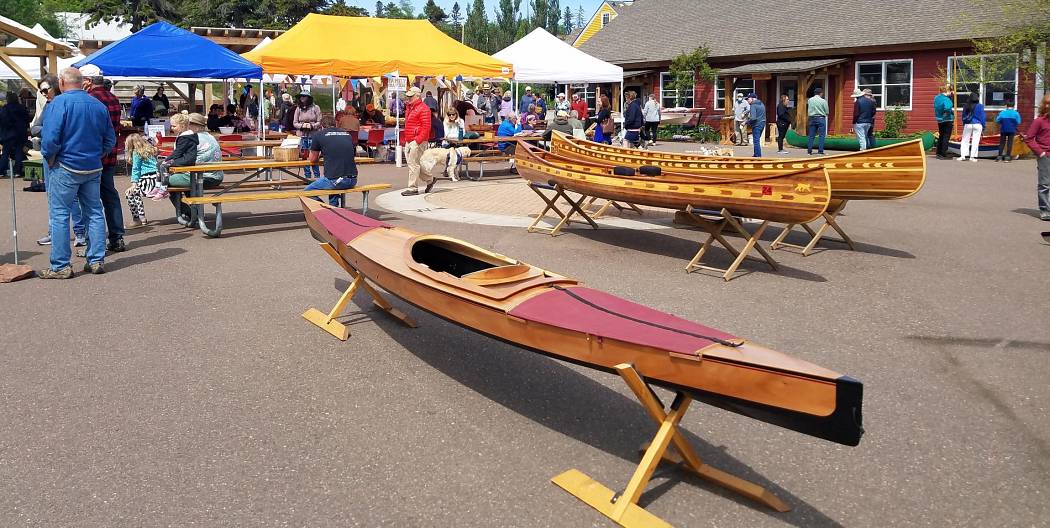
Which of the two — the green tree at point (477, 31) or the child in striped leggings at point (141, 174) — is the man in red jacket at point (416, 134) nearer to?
the child in striped leggings at point (141, 174)

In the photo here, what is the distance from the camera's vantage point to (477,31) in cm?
11869

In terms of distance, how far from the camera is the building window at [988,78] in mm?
25422

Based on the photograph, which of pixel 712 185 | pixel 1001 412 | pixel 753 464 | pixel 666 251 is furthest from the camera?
pixel 666 251

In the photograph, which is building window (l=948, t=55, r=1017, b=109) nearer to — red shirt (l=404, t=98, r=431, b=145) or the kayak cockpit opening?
red shirt (l=404, t=98, r=431, b=145)

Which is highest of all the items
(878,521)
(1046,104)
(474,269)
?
(1046,104)

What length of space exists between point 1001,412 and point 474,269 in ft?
11.0

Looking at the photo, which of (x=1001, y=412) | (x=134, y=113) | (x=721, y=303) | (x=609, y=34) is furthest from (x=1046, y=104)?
(x=609, y=34)

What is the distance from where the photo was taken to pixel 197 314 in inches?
282

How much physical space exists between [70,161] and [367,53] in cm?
1201

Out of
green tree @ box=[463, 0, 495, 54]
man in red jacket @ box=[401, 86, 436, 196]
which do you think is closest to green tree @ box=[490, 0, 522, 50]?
green tree @ box=[463, 0, 495, 54]

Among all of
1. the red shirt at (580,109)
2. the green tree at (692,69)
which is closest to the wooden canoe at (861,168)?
the red shirt at (580,109)

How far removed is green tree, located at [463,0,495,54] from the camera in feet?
386

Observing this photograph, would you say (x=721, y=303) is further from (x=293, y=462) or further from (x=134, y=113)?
(x=134, y=113)

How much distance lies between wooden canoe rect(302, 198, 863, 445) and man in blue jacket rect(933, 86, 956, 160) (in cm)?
1997
